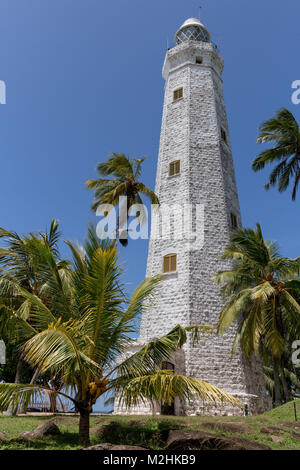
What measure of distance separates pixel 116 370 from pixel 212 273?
1089cm

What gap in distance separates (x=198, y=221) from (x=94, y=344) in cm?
1248

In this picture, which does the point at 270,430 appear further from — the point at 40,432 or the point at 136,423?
the point at 40,432

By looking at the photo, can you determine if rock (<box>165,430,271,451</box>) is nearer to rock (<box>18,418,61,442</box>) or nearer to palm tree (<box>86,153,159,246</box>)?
rock (<box>18,418,61,442</box>)

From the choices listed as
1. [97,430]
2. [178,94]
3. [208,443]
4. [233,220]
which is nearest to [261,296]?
[233,220]

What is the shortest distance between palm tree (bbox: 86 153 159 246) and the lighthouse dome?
15.1 meters

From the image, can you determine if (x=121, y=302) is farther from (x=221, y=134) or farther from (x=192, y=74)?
(x=192, y=74)

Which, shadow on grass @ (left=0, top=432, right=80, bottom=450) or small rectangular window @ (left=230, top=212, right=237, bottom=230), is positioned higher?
small rectangular window @ (left=230, top=212, right=237, bottom=230)

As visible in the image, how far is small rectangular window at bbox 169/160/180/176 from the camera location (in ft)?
70.3

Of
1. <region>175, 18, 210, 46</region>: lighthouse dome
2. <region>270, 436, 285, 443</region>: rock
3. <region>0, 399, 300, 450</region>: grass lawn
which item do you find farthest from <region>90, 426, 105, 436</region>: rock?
<region>175, 18, 210, 46</region>: lighthouse dome

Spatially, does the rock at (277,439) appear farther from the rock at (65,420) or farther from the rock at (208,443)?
the rock at (65,420)

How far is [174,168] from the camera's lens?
2166 centimetres

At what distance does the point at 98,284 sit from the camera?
848 centimetres

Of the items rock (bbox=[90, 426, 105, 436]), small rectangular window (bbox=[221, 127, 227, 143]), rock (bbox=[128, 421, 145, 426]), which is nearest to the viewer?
rock (bbox=[90, 426, 105, 436])

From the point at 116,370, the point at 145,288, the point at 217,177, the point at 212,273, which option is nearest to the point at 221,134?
the point at 217,177
